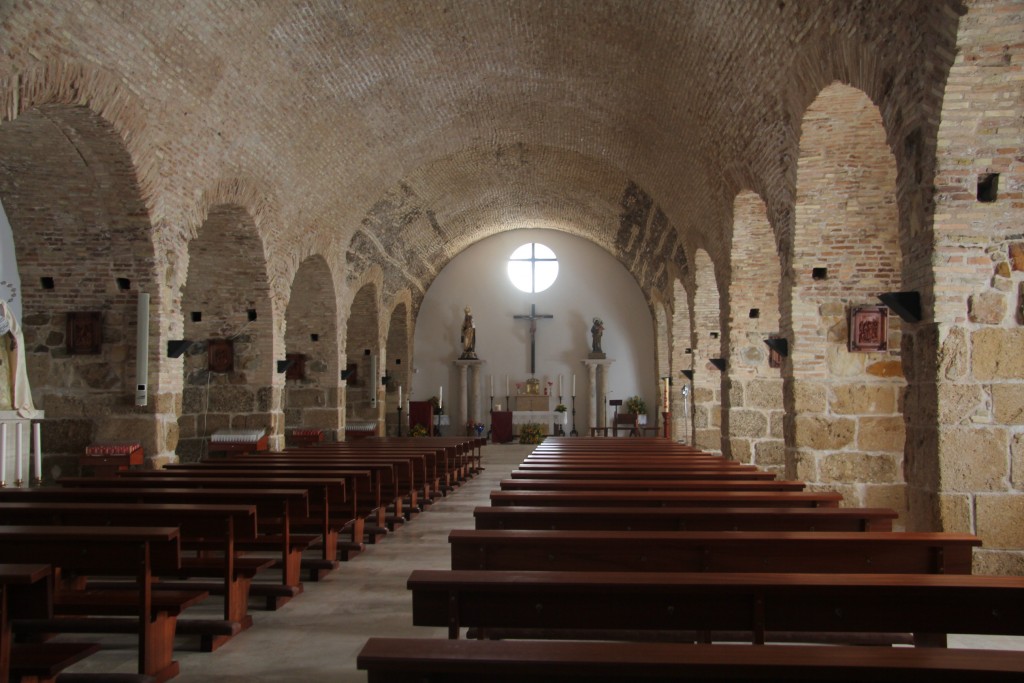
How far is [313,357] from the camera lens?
51.7ft

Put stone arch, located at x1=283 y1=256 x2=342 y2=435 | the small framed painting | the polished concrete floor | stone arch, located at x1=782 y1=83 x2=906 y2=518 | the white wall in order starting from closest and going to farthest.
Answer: the polished concrete floor
stone arch, located at x1=782 y1=83 x2=906 y2=518
the small framed painting
stone arch, located at x1=283 y1=256 x2=342 y2=435
the white wall

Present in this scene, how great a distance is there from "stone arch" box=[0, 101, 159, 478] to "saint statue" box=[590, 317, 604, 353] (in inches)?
636

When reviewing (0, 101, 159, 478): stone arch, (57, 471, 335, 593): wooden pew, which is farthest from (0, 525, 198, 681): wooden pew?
(0, 101, 159, 478): stone arch

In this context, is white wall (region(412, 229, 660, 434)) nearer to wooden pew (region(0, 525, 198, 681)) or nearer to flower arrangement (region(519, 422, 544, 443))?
flower arrangement (region(519, 422, 544, 443))

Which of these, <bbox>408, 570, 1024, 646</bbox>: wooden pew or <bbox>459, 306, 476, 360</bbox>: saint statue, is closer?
<bbox>408, 570, 1024, 646</bbox>: wooden pew

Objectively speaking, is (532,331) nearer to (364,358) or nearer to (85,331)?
(364,358)

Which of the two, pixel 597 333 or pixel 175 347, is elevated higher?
pixel 597 333

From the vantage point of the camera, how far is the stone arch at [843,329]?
8.45 m

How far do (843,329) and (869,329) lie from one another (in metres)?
0.28

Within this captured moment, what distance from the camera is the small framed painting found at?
28.6ft

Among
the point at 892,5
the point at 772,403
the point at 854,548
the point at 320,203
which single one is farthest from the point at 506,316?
the point at 854,548

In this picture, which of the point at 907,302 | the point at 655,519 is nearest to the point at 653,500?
the point at 655,519

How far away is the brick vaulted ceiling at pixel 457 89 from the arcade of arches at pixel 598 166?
0.13ft

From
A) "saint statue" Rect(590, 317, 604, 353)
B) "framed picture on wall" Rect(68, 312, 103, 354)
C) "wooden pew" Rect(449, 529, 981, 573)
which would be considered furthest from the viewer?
"saint statue" Rect(590, 317, 604, 353)
